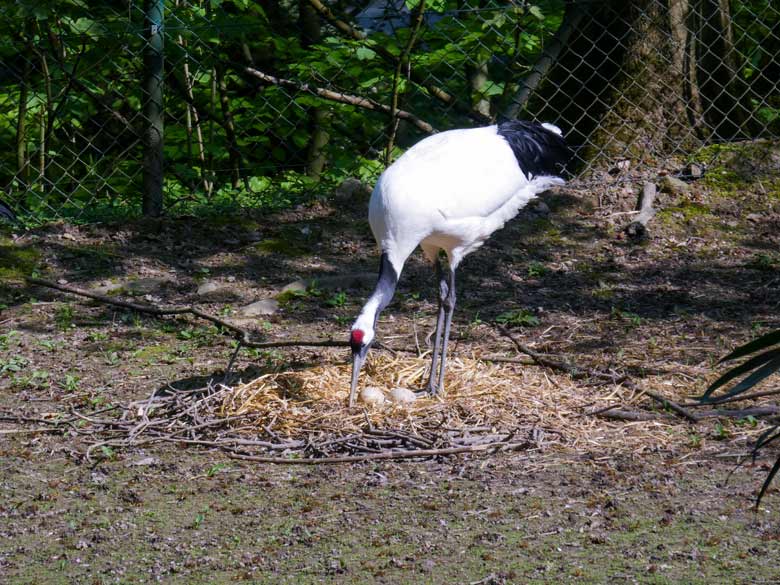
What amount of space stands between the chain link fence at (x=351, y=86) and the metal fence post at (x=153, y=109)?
0.01m

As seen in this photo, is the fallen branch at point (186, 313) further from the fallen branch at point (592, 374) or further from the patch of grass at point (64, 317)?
the fallen branch at point (592, 374)

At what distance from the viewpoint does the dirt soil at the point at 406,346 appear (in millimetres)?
3479

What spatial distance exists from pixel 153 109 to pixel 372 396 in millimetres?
3346

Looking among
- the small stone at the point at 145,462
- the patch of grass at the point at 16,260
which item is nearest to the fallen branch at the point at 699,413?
the small stone at the point at 145,462

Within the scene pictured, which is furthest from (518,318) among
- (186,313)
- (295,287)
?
(186,313)

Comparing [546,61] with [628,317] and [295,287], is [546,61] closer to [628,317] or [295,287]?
[628,317]

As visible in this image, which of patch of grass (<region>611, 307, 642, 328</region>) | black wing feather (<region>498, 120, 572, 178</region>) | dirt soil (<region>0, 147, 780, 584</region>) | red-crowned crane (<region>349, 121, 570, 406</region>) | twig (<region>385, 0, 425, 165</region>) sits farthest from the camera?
twig (<region>385, 0, 425, 165</region>)

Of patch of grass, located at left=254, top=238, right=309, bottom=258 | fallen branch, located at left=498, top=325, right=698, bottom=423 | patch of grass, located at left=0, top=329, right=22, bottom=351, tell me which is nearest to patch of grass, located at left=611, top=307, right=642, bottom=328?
fallen branch, located at left=498, top=325, right=698, bottom=423

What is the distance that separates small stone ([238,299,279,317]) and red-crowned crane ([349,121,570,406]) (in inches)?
45.1

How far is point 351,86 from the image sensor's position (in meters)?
8.66

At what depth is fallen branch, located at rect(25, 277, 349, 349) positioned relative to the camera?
17.4 ft

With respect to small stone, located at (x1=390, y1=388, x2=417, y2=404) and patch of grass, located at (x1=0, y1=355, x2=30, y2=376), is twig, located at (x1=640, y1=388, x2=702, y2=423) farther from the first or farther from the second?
patch of grass, located at (x1=0, y1=355, x2=30, y2=376)

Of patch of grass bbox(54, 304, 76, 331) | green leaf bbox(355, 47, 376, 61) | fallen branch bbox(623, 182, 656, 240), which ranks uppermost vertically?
green leaf bbox(355, 47, 376, 61)

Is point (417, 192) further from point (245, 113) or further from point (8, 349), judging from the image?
point (245, 113)
